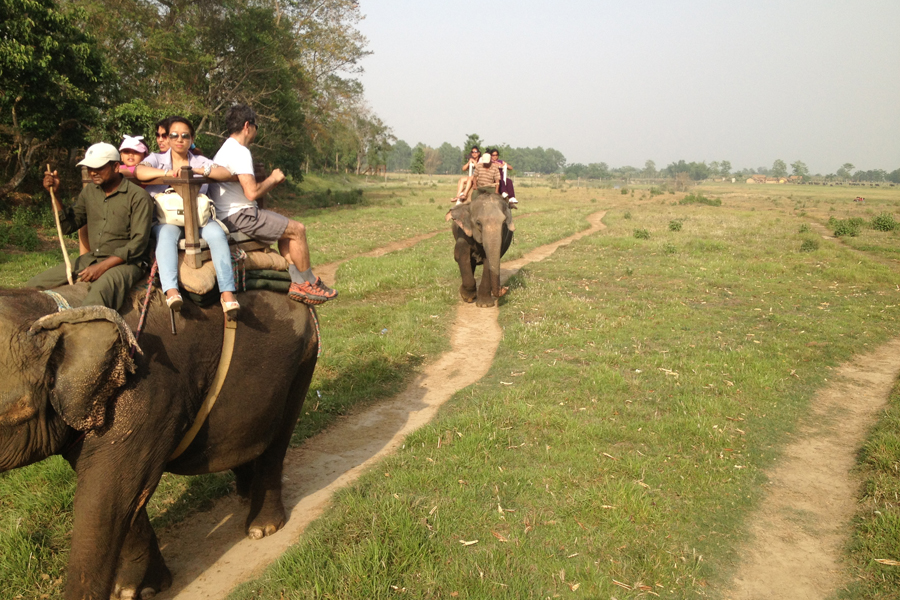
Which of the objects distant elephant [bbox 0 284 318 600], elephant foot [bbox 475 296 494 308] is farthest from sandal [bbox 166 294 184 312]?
elephant foot [bbox 475 296 494 308]

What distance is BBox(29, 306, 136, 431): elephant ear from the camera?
3031 mm

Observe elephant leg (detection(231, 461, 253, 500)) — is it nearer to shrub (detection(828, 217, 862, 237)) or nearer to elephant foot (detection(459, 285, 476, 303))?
elephant foot (detection(459, 285, 476, 303))

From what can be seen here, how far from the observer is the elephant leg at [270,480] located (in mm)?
4664

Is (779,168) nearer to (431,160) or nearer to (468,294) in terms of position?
(431,160)

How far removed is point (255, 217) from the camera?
4.34 metres

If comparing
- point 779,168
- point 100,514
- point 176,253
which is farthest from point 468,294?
point 779,168

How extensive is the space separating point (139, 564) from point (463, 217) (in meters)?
9.43

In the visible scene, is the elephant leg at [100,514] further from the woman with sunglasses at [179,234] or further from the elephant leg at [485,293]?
the elephant leg at [485,293]

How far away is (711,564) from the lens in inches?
174

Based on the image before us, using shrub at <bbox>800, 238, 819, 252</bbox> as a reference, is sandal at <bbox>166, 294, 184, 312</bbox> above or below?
above

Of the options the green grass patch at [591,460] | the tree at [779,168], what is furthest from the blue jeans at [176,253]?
the tree at [779,168]

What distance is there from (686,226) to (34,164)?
24142 mm

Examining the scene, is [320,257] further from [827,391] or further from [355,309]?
[827,391]

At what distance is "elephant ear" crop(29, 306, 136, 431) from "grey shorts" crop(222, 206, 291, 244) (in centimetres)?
131
